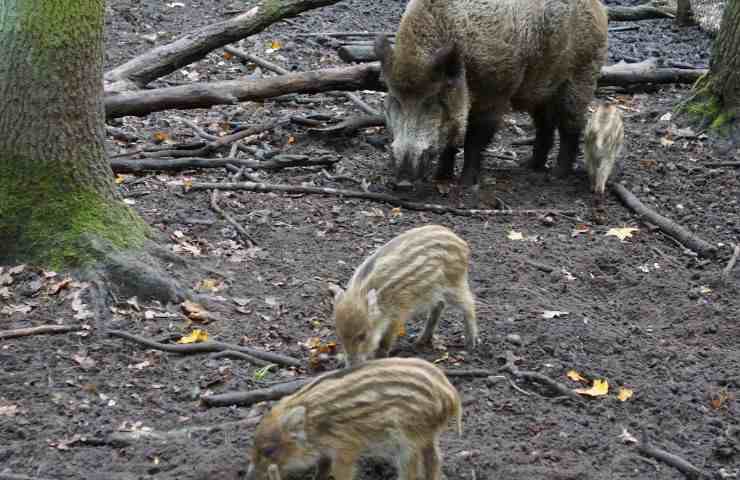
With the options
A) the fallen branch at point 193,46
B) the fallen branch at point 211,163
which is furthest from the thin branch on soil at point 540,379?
the fallen branch at point 193,46

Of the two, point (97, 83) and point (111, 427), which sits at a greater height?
point (97, 83)

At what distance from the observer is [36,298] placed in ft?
16.5

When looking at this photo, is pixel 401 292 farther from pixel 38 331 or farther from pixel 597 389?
pixel 38 331

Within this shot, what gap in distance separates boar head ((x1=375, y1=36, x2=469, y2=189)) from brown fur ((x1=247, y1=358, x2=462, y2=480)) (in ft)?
12.2

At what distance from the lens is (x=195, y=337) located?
495 centimetres

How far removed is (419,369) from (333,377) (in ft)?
1.12

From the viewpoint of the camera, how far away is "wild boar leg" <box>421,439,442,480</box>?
3.85 m

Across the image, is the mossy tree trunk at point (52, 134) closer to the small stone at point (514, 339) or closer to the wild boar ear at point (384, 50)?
the small stone at point (514, 339)

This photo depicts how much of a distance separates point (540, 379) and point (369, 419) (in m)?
1.33

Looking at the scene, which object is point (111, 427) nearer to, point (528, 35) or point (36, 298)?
point (36, 298)

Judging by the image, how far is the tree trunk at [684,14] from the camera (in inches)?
489

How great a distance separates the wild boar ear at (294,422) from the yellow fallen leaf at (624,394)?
1.82m

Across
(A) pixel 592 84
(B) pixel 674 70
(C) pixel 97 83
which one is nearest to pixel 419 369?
(C) pixel 97 83

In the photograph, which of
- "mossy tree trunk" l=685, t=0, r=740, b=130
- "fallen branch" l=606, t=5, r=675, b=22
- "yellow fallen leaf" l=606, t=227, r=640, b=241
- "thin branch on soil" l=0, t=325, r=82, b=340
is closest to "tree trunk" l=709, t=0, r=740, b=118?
"mossy tree trunk" l=685, t=0, r=740, b=130
